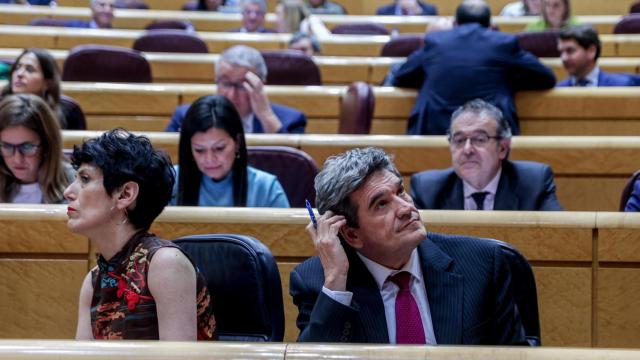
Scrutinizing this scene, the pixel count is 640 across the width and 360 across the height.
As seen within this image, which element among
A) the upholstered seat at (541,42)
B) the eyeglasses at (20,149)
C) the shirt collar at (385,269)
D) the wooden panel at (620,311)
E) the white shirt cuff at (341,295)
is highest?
the upholstered seat at (541,42)

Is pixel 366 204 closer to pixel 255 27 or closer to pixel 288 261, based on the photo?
pixel 288 261

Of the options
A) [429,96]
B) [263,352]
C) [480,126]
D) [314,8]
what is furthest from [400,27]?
[263,352]

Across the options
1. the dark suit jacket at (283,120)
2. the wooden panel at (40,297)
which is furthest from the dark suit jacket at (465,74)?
the wooden panel at (40,297)

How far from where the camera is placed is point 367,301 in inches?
57.4

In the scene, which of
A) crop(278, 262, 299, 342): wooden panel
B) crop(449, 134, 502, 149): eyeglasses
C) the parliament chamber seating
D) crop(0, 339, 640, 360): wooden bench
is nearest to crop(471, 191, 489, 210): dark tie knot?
crop(449, 134, 502, 149): eyeglasses

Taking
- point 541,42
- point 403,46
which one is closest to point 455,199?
point 541,42

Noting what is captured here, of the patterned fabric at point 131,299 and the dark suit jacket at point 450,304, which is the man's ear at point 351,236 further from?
the patterned fabric at point 131,299

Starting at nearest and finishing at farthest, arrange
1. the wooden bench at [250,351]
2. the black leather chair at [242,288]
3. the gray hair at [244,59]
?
1. the wooden bench at [250,351]
2. the black leather chair at [242,288]
3. the gray hair at [244,59]

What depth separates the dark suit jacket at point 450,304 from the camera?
1.42 m

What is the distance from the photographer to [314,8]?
19.4 ft

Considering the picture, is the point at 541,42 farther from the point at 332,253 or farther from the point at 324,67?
the point at 332,253

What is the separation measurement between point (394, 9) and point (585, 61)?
2623 millimetres

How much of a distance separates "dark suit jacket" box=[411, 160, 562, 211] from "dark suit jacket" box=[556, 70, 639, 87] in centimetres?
120

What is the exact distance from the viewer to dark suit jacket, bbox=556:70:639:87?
341 cm
